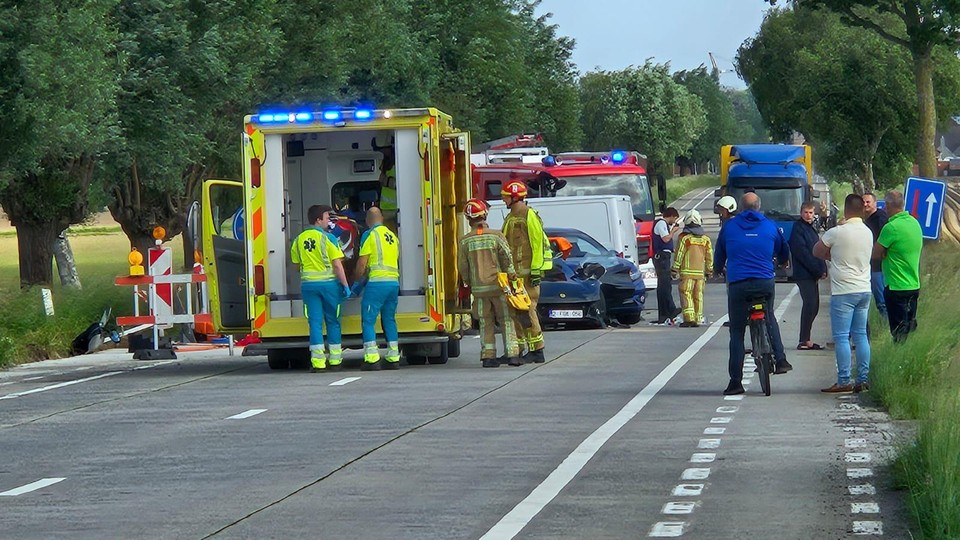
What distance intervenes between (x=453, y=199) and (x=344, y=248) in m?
1.61

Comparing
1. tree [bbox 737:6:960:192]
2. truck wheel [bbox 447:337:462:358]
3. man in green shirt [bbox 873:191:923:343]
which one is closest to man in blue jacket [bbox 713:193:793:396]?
man in green shirt [bbox 873:191:923:343]

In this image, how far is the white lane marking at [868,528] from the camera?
8.63 meters

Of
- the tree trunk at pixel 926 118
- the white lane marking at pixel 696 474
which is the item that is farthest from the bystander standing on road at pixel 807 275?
the tree trunk at pixel 926 118

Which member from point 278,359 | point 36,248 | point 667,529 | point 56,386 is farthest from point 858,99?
point 667,529

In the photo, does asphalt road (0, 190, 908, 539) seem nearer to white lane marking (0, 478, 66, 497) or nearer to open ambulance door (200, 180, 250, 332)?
white lane marking (0, 478, 66, 497)

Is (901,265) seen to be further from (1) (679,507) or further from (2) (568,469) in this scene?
(1) (679,507)

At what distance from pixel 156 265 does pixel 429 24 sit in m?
34.7

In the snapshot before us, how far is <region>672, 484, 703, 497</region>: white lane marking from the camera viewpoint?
9.91 m

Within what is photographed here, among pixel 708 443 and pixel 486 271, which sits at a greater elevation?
pixel 486 271

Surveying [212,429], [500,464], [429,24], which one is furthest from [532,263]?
[429,24]

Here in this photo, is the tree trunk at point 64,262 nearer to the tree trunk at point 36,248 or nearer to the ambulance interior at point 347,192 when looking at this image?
the tree trunk at point 36,248

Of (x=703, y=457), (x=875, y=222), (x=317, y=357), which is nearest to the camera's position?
(x=703, y=457)

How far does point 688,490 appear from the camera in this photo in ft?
33.0

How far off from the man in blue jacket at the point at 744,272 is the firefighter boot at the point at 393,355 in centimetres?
446
